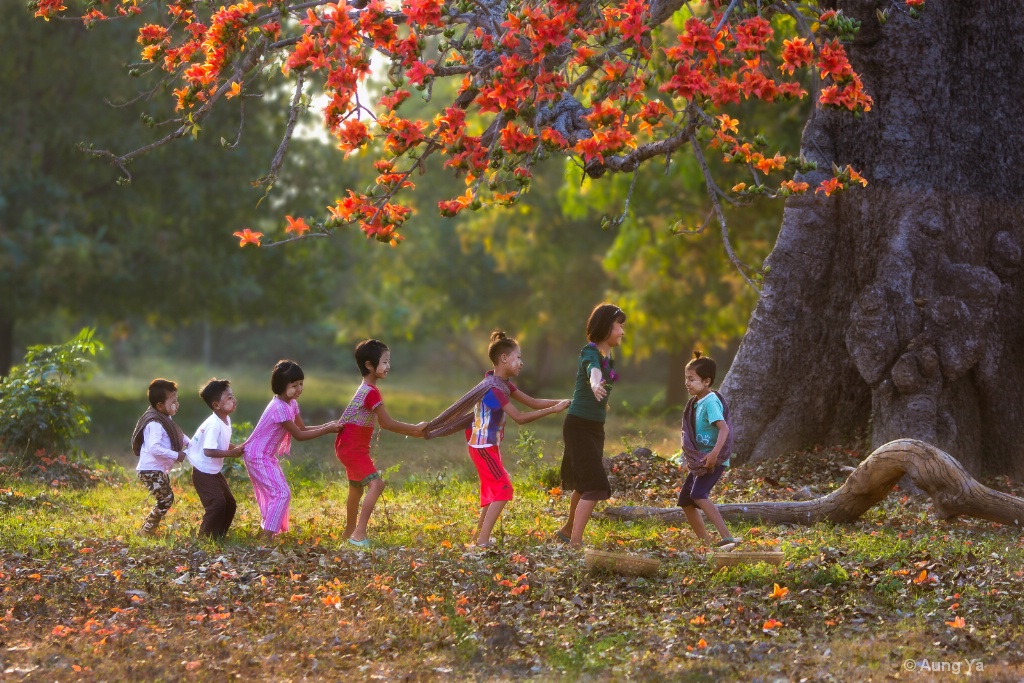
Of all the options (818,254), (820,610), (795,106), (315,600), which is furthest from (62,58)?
(820,610)

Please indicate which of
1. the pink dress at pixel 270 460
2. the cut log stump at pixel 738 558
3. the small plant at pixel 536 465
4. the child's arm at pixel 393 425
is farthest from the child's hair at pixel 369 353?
the cut log stump at pixel 738 558

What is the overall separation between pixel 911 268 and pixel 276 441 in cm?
634

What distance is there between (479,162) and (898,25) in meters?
5.27

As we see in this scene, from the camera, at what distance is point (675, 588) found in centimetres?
783

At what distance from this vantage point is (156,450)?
9.92m

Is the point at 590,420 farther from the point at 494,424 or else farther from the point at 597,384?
the point at 494,424

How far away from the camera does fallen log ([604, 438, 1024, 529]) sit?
9039mm

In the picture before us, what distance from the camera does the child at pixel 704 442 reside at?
29.0ft

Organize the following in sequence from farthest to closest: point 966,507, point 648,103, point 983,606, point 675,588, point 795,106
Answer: point 795,106
point 966,507
point 648,103
point 675,588
point 983,606

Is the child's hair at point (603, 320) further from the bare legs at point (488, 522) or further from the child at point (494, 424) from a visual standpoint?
the bare legs at point (488, 522)

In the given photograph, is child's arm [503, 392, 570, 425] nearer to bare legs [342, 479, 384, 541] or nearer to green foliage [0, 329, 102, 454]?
bare legs [342, 479, 384, 541]

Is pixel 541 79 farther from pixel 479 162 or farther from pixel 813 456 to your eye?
pixel 813 456

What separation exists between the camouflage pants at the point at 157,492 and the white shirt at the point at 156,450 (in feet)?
0.17

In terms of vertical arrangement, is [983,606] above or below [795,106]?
below
